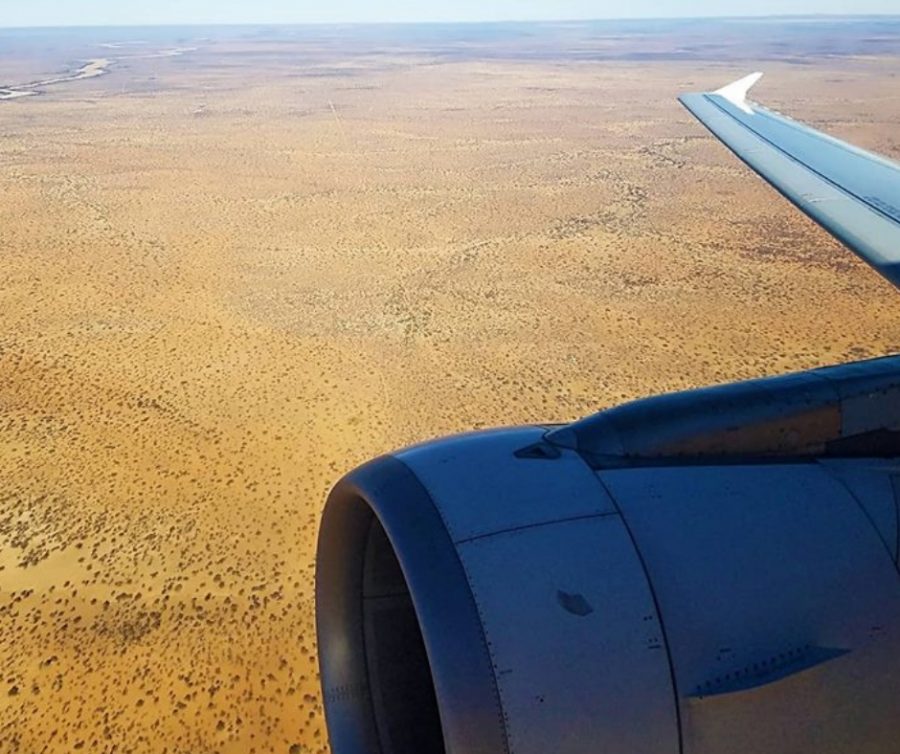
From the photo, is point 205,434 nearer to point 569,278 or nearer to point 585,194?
point 569,278

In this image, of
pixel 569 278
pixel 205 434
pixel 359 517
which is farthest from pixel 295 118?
pixel 359 517

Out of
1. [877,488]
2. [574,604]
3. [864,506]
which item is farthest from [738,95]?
[574,604]

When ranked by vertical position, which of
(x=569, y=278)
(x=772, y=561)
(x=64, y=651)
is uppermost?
(x=772, y=561)

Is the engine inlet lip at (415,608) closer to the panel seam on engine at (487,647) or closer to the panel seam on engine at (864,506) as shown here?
the panel seam on engine at (487,647)

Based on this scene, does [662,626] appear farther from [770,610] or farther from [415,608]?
[415,608]

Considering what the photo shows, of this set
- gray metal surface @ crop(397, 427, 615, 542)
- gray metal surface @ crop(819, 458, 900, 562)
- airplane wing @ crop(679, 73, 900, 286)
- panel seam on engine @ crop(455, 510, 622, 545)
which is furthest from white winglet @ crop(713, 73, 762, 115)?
panel seam on engine @ crop(455, 510, 622, 545)

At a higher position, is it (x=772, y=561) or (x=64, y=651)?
(x=772, y=561)
